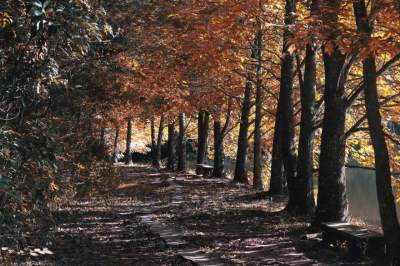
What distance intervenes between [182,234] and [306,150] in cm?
428

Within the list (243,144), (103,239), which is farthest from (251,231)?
(243,144)

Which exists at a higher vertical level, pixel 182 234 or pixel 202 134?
pixel 202 134

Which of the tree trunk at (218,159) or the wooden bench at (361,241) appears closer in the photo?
the wooden bench at (361,241)

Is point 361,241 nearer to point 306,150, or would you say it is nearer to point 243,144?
point 306,150

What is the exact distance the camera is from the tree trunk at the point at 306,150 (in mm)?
14203

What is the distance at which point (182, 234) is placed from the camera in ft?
40.6

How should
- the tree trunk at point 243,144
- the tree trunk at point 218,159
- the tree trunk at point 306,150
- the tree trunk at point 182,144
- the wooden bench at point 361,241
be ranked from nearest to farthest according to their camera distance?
the wooden bench at point 361,241 → the tree trunk at point 306,150 → the tree trunk at point 243,144 → the tree trunk at point 218,159 → the tree trunk at point 182,144

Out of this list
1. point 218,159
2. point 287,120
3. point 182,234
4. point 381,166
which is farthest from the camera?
point 218,159

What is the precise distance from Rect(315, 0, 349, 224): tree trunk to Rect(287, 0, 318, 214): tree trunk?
237 centimetres

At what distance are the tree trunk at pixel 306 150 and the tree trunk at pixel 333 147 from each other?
237 centimetres

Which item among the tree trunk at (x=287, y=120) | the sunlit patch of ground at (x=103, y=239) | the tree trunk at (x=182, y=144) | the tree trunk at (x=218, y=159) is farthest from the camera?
the tree trunk at (x=182, y=144)

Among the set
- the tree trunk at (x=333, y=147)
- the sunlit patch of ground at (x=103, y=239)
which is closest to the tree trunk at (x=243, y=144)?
the sunlit patch of ground at (x=103, y=239)

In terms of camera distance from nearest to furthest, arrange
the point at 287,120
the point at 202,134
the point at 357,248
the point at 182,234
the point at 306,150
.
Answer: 1. the point at 357,248
2. the point at 182,234
3. the point at 306,150
4. the point at 287,120
5. the point at 202,134

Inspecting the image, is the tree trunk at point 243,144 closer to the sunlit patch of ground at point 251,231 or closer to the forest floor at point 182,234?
the forest floor at point 182,234
